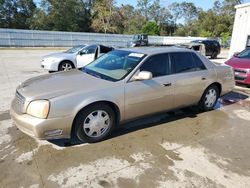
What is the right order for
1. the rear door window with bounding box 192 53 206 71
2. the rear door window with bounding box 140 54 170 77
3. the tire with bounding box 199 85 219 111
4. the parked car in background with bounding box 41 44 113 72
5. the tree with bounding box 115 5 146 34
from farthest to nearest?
the tree with bounding box 115 5 146 34, the parked car in background with bounding box 41 44 113 72, the tire with bounding box 199 85 219 111, the rear door window with bounding box 192 53 206 71, the rear door window with bounding box 140 54 170 77

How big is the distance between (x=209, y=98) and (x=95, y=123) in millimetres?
2903

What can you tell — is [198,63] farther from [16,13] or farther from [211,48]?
[16,13]

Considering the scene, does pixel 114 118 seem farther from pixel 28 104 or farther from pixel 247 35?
pixel 247 35

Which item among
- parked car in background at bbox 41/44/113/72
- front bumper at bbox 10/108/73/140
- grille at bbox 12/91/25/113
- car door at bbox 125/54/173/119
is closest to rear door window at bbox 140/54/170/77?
car door at bbox 125/54/173/119

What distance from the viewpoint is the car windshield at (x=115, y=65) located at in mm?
4051

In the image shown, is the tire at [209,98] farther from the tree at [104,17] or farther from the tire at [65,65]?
the tree at [104,17]

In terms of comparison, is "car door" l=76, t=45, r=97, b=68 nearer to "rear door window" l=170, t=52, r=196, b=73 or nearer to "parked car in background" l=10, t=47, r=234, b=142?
"parked car in background" l=10, t=47, r=234, b=142

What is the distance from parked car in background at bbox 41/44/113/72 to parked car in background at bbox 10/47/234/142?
5124mm

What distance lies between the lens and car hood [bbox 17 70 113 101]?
3.40m

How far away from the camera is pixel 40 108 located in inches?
126

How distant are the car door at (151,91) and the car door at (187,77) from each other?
0.18 m

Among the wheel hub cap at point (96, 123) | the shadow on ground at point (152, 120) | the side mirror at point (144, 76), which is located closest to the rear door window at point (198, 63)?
the shadow on ground at point (152, 120)

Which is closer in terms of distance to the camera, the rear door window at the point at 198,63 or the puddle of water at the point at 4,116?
the puddle of water at the point at 4,116

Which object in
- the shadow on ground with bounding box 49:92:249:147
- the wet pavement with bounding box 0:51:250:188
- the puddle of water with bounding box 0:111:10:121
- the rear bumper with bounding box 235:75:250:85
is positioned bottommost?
the wet pavement with bounding box 0:51:250:188
